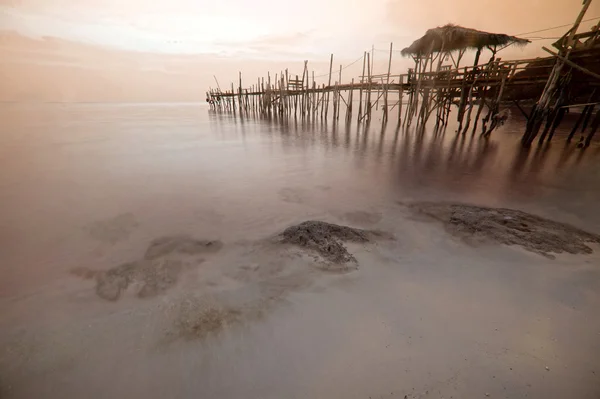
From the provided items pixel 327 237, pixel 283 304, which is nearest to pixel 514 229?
pixel 327 237

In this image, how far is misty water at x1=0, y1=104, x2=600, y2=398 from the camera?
1.92 metres

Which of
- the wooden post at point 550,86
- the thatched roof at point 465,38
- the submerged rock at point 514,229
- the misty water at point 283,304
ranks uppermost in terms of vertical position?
the thatched roof at point 465,38

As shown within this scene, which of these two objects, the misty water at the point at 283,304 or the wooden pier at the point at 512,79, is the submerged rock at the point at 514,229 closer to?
the misty water at the point at 283,304

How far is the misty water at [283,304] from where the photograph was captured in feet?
6.31

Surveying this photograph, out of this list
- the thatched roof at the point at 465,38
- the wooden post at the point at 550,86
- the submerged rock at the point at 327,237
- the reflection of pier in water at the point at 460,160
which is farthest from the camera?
the thatched roof at the point at 465,38

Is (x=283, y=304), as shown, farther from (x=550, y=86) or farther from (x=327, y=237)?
(x=550, y=86)

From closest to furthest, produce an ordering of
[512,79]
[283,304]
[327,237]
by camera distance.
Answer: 1. [283,304]
2. [327,237]
3. [512,79]

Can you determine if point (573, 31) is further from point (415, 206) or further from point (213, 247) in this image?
point (213, 247)

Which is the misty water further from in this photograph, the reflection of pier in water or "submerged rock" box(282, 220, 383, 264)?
the reflection of pier in water

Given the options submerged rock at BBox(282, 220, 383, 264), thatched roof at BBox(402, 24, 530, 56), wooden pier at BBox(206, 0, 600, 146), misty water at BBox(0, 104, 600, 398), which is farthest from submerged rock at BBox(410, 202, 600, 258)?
thatched roof at BBox(402, 24, 530, 56)

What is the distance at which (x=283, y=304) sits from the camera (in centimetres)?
263

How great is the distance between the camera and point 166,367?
6.70 ft

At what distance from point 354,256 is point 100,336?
2.75m

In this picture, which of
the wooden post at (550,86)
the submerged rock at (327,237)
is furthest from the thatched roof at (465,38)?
the submerged rock at (327,237)
